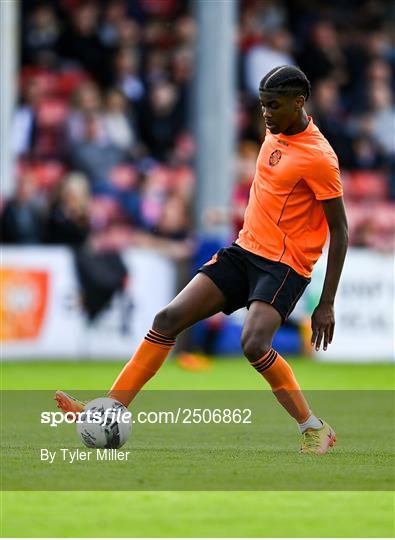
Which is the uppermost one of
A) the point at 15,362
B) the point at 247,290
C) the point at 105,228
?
the point at 247,290

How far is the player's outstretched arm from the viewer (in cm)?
763

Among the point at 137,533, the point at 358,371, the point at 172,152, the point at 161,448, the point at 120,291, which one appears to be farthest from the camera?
the point at 172,152

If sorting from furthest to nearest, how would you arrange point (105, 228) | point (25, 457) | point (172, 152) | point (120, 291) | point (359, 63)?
point (359, 63), point (172, 152), point (105, 228), point (120, 291), point (25, 457)

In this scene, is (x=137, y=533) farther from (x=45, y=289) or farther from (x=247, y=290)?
(x=45, y=289)

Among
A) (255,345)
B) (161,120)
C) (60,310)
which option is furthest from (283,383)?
(161,120)

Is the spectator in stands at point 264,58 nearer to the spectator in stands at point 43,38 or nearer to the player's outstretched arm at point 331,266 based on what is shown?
the spectator in stands at point 43,38

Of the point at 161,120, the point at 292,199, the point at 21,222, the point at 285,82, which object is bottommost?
the point at 21,222

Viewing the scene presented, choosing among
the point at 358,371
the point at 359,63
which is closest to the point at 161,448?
the point at 358,371

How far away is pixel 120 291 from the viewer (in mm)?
15469

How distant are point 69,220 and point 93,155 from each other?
5.87 feet

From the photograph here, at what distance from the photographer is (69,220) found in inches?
623

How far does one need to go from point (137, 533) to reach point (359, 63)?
52.4ft

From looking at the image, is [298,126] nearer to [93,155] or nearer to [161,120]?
[93,155]

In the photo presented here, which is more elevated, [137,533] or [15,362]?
[137,533]
